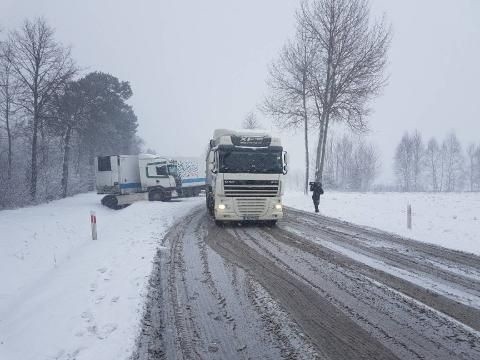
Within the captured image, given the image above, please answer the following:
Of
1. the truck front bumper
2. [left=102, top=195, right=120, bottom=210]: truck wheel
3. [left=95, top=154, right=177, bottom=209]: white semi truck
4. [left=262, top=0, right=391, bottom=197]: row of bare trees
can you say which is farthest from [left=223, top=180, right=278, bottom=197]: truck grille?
[left=102, top=195, right=120, bottom=210]: truck wheel

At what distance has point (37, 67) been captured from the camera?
27953mm

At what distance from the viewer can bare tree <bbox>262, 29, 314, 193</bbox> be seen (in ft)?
80.8

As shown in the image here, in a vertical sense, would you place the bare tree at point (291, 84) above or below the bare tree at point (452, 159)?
above

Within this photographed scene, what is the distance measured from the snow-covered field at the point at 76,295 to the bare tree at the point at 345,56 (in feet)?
50.2

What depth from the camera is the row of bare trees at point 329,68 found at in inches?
854

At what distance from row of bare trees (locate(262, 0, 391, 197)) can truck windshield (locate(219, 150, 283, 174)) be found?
1040 centimetres

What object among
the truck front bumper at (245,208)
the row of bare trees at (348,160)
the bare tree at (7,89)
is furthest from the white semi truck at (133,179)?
the row of bare trees at (348,160)

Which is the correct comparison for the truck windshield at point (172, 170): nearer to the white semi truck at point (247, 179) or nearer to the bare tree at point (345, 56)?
the bare tree at point (345, 56)

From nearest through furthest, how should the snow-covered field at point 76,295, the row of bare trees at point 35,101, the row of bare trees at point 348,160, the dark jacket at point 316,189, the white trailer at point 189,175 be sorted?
the snow-covered field at point 76,295 → the dark jacket at point 316,189 → the row of bare trees at point 35,101 → the white trailer at point 189,175 → the row of bare trees at point 348,160

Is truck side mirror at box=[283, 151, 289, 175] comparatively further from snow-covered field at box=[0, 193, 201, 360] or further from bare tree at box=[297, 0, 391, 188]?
bare tree at box=[297, 0, 391, 188]

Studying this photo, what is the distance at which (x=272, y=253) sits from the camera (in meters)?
9.23

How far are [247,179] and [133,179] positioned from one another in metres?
17.1

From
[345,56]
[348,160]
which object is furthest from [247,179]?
[348,160]

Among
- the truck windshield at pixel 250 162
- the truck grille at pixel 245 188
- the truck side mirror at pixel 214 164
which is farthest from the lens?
the truck side mirror at pixel 214 164
